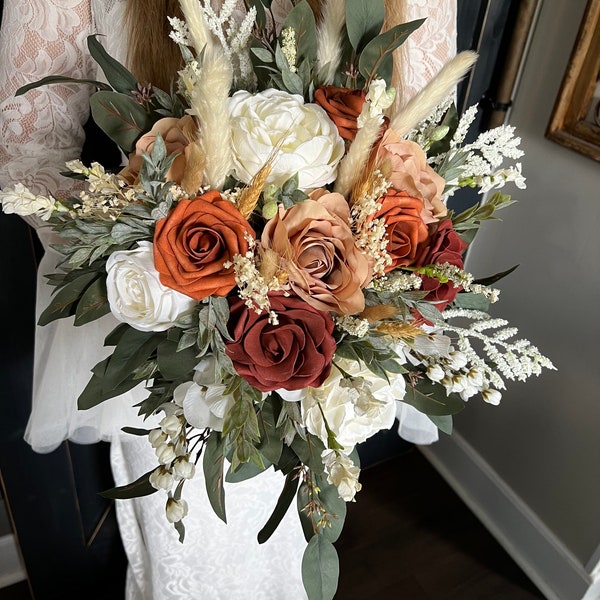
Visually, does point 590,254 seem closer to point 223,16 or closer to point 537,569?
point 537,569

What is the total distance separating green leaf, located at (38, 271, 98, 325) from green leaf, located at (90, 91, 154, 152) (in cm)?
15

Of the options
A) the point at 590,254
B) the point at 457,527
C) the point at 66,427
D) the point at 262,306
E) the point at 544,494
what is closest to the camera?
the point at 262,306

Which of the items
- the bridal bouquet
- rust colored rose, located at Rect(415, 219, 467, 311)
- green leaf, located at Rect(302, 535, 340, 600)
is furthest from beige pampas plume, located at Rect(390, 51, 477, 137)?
green leaf, located at Rect(302, 535, 340, 600)

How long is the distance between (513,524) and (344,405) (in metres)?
1.31

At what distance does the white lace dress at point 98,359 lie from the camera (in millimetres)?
738

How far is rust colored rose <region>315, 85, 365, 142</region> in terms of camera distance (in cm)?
53

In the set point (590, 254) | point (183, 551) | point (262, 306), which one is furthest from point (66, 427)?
point (590, 254)

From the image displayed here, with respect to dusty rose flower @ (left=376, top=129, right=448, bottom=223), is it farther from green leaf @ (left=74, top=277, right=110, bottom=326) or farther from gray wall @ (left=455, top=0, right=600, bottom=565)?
gray wall @ (left=455, top=0, right=600, bottom=565)

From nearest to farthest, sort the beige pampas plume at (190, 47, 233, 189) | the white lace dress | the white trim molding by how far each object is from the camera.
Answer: the beige pampas plume at (190, 47, 233, 189) → the white lace dress → the white trim molding

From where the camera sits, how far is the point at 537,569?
5.09 feet

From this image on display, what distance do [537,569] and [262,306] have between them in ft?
4.86

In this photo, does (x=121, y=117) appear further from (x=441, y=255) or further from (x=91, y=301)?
(x=441, y=255)

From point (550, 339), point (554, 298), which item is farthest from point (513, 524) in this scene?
point (554, 298)

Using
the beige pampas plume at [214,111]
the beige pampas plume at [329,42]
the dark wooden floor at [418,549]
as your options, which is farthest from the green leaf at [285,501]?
the dark wooden floor at [418,549]
